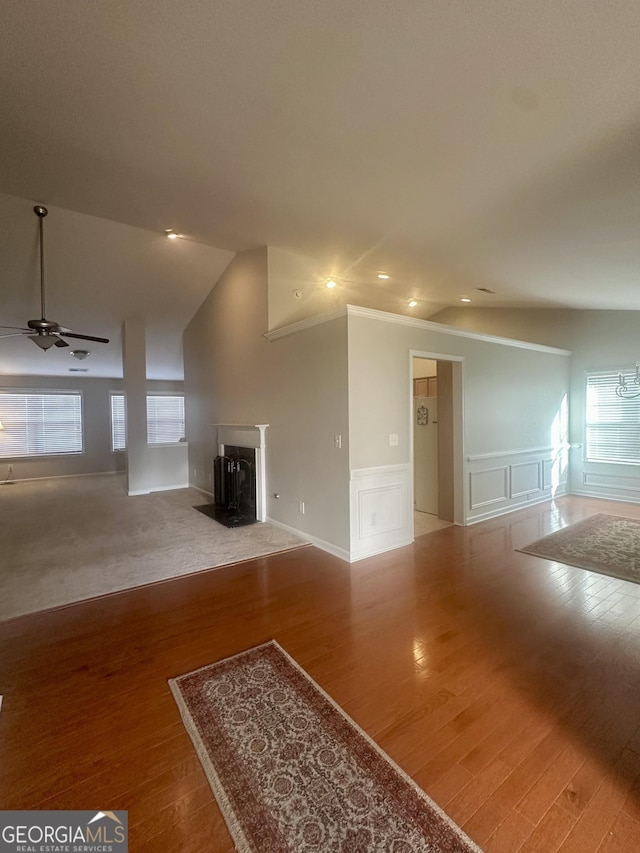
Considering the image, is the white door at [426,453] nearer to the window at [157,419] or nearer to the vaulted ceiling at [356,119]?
the vaulted ceiling at [356,119]

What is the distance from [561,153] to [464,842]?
Result: 3166mm

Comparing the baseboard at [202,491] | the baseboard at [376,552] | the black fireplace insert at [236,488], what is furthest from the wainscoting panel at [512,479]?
the baseboard at [202,491]

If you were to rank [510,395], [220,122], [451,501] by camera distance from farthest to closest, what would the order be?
[510,395]
[451,501]
[220,122]

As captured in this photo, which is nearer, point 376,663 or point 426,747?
point 426,747

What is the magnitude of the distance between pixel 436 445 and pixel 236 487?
10.1 ft

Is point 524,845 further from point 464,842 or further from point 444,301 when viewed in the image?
point 444,301

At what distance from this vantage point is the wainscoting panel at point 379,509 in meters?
3.69

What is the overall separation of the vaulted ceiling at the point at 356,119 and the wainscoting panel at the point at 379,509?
2.45 meters

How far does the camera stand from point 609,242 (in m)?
2.91

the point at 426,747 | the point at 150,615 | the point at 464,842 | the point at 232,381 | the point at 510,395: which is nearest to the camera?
the point at 464,842

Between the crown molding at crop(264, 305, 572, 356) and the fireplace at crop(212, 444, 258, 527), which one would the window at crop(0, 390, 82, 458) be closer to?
the fireplace at crop(212, 444, 258, 527)

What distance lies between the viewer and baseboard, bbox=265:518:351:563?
3.74m

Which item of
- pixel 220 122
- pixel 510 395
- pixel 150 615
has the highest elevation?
pixel 220 122

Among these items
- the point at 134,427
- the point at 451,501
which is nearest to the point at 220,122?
the point at 451,501
